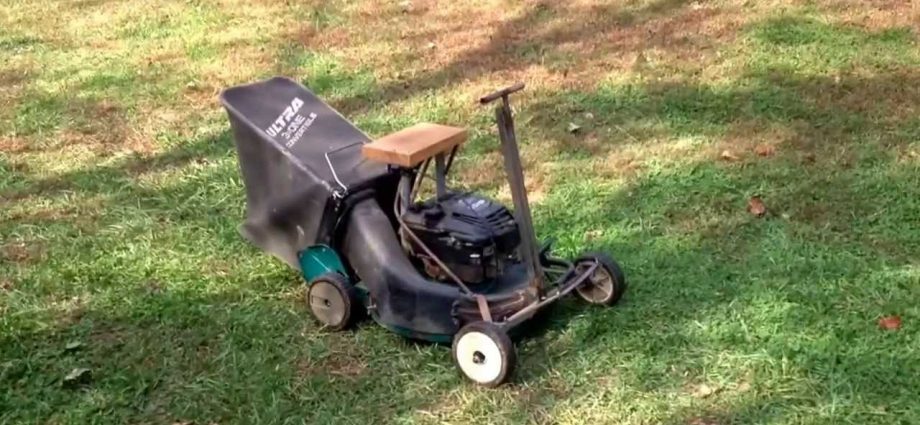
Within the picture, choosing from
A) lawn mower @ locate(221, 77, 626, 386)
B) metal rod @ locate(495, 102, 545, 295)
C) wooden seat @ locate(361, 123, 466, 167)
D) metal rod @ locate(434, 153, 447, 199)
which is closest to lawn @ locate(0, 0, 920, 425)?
lawn mower @ locate(221, 77, 626, 386)

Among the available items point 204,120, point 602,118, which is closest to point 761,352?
point 602,118

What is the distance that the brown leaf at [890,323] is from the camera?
360 cm

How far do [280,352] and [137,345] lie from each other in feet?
Result: 1.56

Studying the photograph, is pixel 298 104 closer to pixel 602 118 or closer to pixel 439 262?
pixel 439 262

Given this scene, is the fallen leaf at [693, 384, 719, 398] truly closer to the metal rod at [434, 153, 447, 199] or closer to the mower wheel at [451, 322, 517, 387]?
the mower wheel at [451, 322, 517, 387]

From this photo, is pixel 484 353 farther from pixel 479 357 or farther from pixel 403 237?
pixel 403 237

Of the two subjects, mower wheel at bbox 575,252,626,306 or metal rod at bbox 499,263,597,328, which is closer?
metal rod at bbox 499,263,597,328

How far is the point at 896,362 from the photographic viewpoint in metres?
3.41

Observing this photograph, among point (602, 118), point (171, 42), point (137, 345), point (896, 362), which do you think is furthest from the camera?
point (171, 42)

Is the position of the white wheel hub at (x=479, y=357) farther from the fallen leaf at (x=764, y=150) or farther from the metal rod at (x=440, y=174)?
the fallen leaf at (x=764, y=150)

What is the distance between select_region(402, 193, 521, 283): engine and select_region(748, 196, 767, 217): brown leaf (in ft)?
4.53

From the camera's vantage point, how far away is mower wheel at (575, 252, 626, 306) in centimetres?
367

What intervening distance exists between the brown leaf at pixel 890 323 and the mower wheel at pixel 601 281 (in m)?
0.82

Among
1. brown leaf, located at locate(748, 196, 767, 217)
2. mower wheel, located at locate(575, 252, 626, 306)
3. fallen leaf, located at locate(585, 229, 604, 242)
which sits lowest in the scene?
brown leaf, located at locate(748, 196, 767, 217)
